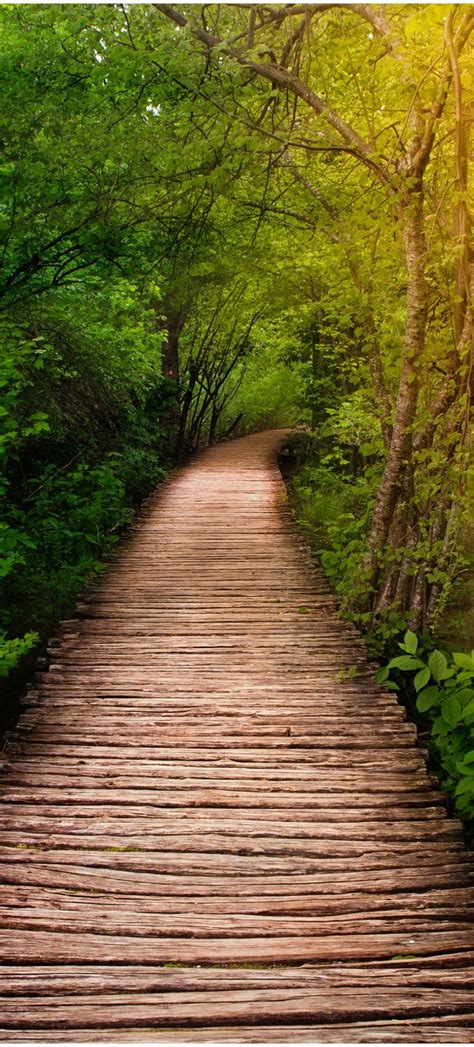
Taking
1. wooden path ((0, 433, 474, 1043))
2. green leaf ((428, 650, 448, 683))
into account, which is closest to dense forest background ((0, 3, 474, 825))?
green leaf ((428, 650, 448, 683))

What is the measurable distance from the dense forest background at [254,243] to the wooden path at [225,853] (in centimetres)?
44

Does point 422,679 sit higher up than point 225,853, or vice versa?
point 422,679

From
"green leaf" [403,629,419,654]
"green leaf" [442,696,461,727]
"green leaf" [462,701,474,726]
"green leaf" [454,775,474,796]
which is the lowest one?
"green leaf" [454,775,474,796]

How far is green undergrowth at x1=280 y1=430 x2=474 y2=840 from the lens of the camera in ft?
12.0

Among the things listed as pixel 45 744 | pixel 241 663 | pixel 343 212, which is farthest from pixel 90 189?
pixel 45 744

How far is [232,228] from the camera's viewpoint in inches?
403

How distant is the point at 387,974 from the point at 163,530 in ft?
25.3

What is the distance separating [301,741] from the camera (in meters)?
4.37

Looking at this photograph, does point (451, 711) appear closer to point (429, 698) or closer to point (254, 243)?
point (429, 698)

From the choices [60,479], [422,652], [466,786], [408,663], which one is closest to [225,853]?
[466,786]

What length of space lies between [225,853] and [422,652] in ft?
8.76

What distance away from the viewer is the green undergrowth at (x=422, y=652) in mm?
3652

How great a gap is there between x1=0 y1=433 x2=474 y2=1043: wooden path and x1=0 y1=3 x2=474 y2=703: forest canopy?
0.85 meters

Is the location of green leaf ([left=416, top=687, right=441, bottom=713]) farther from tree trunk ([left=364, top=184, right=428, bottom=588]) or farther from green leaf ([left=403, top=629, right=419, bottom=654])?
tree trunk ([left=364, top=184, right=428, bottom=588])
